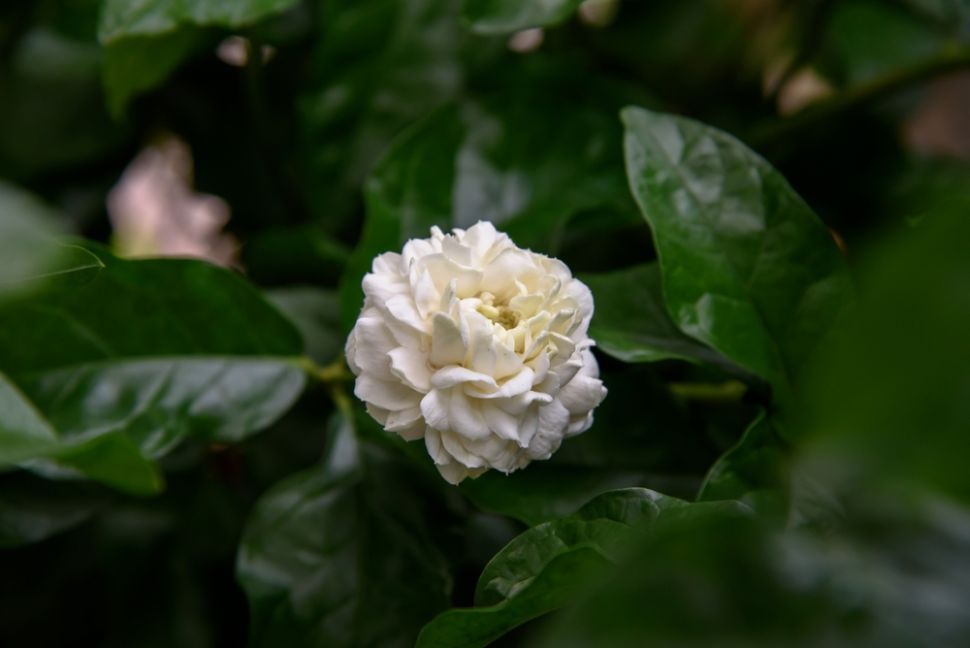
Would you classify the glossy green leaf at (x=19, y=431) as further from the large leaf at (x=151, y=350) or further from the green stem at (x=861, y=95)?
the green stem at (x=861, y=95)

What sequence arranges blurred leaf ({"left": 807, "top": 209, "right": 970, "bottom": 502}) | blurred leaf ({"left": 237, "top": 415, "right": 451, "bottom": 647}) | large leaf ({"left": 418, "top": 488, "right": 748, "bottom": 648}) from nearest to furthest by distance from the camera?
1. blurred leaf ({"left": 807, "top": 209, "right": 970, "bottom": 502})
2. large leaf ({"left": 418, "top": 488, "right": 748, "bottom": 648})
3. blurred leaf ({"left": 237, "top": 415, "right": 451, "bottom": 647})

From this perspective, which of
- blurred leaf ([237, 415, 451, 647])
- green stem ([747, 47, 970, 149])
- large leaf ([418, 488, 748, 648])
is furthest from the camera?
green stem ([747, 47, 970, 149])

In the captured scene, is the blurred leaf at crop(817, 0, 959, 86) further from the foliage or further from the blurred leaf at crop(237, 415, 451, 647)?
the blurred leaf at crop(237, 415, 451, 647)

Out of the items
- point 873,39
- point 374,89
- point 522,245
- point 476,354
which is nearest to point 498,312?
point 476,354

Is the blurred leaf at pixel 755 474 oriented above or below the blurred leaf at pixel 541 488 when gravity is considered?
above

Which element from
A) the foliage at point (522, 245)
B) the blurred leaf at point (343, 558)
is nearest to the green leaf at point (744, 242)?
the foliage at point (522, 245)

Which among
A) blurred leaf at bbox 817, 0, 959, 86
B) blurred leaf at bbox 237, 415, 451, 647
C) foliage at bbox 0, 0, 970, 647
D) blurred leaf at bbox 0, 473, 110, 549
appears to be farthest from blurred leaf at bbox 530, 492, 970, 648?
blurred leaf at bbox 817, 0, 959, 86

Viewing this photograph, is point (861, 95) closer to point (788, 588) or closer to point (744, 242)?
point (744, 242)

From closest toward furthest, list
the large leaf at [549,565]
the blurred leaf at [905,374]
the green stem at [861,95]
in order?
the blurred leaf at [905,374]
the large leaf at [549,565]
the green stem at [861,95]
